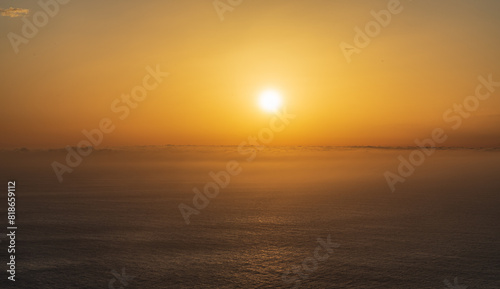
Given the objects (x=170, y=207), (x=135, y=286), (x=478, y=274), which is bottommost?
(x=478, y=274)

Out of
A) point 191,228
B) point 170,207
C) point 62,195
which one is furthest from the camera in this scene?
point 62,195

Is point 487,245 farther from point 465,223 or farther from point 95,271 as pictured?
point 95,271

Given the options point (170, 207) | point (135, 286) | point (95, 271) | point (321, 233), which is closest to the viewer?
point (135, 286)

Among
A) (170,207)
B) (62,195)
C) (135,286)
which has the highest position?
(62,195)

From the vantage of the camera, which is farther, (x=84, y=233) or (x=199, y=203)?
(x=199, y=203)

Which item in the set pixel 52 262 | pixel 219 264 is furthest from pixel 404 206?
pixel 52 262

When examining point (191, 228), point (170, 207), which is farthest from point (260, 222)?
Result: point (170, 207)

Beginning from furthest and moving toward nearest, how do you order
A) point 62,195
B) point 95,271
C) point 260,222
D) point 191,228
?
1. point 62,195
2. point 260,222
3. point 191,228
4. point 95,271

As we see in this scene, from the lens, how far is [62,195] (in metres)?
23.9

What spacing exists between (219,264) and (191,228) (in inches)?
172

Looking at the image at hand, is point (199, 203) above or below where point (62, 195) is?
below

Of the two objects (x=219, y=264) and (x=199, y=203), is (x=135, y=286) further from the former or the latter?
(x=199, y=203)

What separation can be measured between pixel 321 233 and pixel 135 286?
6504mm

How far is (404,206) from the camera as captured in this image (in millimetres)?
19828
